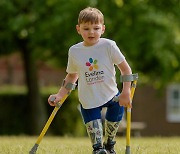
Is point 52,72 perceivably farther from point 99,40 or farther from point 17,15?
point 99,40

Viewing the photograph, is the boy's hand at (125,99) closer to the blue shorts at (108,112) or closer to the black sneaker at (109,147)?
the blue shorts at (108,112)

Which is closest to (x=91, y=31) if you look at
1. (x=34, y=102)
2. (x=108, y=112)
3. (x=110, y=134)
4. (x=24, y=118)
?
(x=108, y=112)

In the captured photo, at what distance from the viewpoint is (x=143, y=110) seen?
31.6 m

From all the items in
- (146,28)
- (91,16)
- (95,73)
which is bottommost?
(95,73)

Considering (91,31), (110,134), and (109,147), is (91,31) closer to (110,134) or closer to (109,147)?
(110,134)

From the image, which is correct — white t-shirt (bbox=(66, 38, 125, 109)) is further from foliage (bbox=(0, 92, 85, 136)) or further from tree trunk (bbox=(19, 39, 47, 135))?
foliage (bbox=(0, 92, 85, 136))

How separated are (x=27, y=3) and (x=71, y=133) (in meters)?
5.47

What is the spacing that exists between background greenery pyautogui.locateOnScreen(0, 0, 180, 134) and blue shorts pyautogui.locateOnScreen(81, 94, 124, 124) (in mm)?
12451

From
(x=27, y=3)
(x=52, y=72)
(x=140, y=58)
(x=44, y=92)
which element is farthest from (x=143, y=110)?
(x=27, y=3)

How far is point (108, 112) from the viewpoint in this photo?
7.18 m

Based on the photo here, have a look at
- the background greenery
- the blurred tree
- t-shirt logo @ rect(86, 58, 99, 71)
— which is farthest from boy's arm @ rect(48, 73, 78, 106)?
the blurred tree

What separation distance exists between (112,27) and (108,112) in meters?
13.7

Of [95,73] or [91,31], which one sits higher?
[91,31]

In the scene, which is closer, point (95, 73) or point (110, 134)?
point (95, 73)
